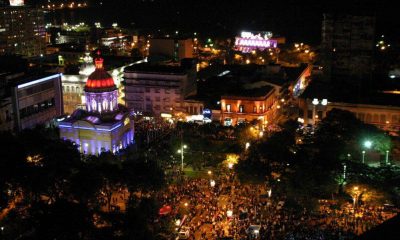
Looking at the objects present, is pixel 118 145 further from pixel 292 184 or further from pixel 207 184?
pixel 292 184

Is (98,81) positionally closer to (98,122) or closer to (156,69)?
(98,122)

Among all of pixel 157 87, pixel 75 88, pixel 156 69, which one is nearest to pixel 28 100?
pixel 75 88

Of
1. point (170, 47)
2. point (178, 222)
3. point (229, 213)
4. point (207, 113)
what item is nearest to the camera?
point (178, 222)

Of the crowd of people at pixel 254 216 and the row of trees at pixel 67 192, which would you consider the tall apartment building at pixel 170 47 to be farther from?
the crowd of people at pixel 254 216

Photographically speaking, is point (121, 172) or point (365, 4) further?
point (365, 4)

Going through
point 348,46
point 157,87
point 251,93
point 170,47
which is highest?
point 348,46

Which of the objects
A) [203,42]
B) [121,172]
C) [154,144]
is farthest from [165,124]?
[203,42]

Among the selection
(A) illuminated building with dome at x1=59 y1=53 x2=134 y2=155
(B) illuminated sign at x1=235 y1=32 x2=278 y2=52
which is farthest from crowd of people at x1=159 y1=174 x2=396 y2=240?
(B) illuminated sign at x1=235 y1=32 x2=278 y2=52
